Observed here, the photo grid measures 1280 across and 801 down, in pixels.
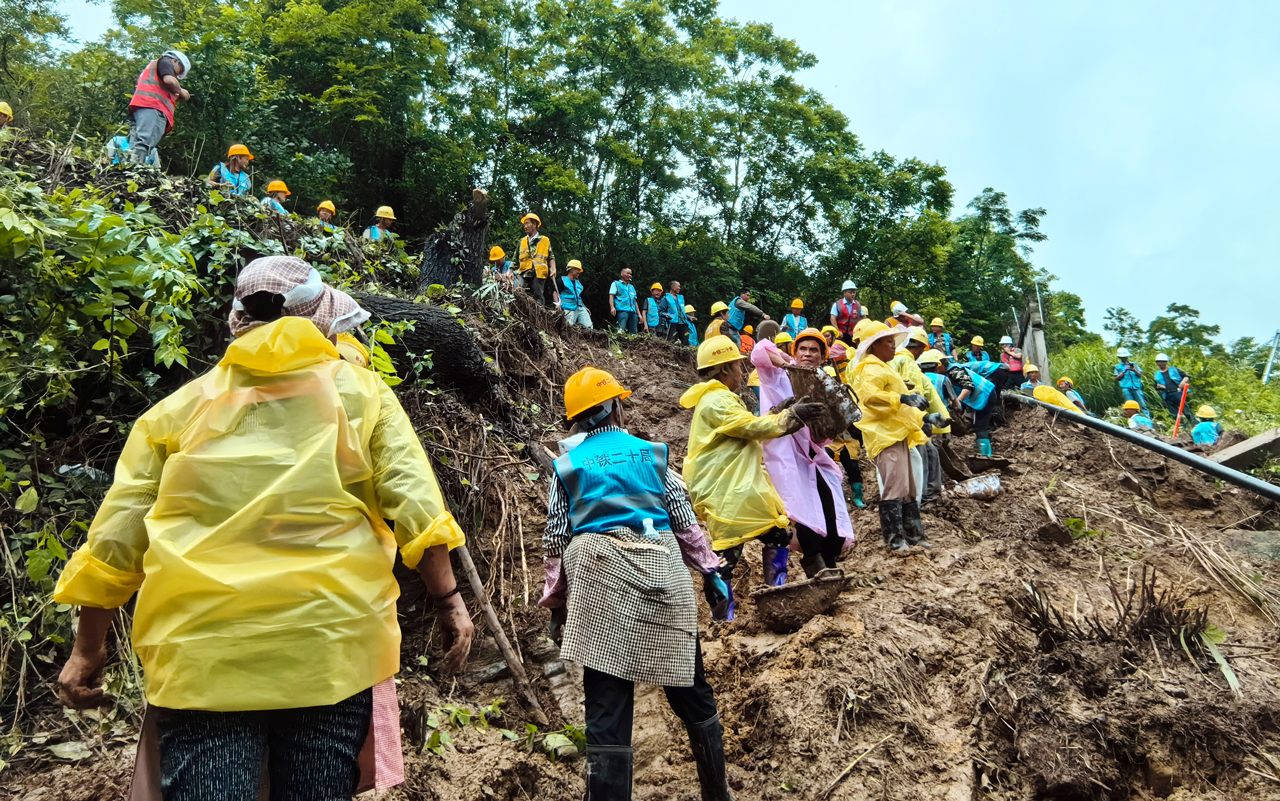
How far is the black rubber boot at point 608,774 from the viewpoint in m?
2.54

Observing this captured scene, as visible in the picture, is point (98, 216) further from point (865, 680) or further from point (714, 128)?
point (714, 128)

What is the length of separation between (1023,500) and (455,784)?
18.4ft

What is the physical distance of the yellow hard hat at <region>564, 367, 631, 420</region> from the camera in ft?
10.0

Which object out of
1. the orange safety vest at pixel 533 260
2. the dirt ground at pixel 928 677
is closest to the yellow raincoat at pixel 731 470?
the dirt ground at pixel 928 677

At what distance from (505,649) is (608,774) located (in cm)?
156

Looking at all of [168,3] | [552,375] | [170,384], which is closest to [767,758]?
[170,384]

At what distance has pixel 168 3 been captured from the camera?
15039mm

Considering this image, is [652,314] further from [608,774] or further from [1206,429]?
[608,774]

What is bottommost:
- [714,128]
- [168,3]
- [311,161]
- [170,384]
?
[170,384]

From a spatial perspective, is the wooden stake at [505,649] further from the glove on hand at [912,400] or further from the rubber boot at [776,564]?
the glove on hand at [912,400]

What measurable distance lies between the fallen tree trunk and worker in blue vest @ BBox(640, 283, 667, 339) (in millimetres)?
8447

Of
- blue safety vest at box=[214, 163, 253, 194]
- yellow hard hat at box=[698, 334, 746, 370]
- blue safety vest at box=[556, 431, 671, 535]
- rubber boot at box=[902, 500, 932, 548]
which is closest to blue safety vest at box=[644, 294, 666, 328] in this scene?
blue safety vest at box=[214, 163, 253, 194]

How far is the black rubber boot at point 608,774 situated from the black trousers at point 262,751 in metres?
1.00

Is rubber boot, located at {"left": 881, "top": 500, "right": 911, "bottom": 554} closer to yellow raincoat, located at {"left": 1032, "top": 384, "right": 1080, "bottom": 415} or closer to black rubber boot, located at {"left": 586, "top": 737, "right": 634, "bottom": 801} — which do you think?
black rubber boot, located at {"left": 586, "top": 737, "right": 634, "bottom": 801}
